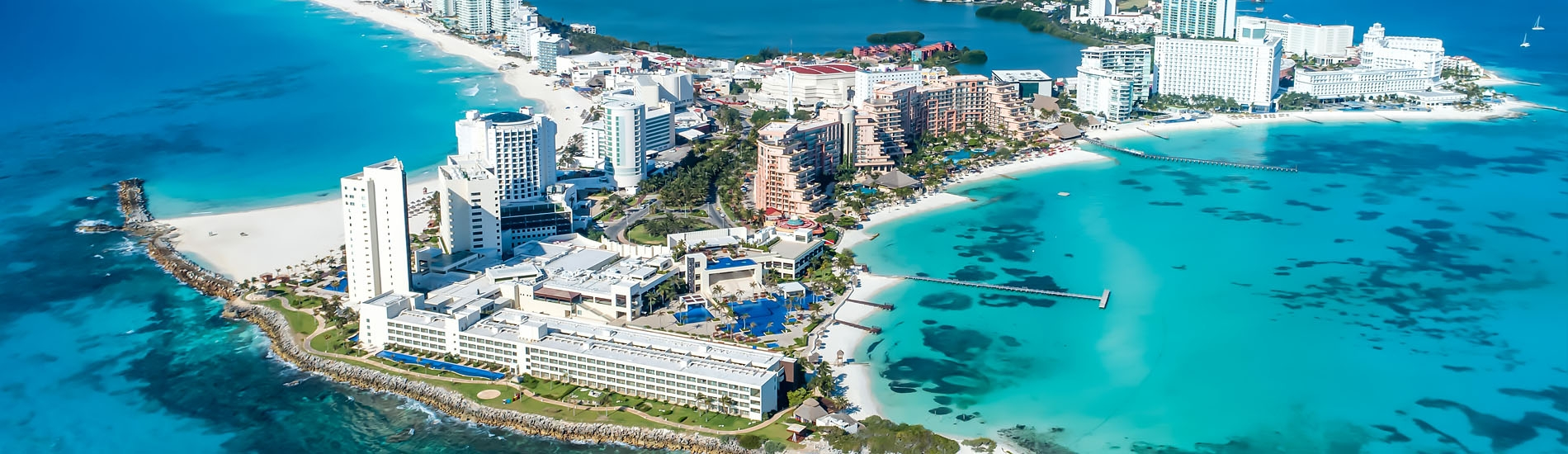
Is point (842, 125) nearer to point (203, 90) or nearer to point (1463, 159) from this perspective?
point (1463, 159)

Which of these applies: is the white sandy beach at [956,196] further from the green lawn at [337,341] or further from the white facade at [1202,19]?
the white facade at [1202,19]

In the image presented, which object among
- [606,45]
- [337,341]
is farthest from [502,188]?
[606,45]

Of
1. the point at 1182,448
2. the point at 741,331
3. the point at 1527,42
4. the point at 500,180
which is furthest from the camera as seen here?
the point at 1527,42

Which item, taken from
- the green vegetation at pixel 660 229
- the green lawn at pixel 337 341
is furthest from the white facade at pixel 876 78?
the green lawn at pixel 337 341

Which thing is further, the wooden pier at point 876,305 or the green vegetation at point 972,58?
the green vegetation at point 972,58

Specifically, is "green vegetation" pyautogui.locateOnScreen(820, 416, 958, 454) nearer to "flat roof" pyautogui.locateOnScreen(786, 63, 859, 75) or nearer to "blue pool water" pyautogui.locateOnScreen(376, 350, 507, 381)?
"blue pool water" pyautogui.locateOnScreen(376, 350, 507, 381)

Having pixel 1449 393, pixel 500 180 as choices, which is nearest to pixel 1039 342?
pixel 1449 393

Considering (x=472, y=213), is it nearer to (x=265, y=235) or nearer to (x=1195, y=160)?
(x=265, y=235)
